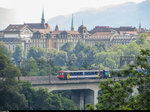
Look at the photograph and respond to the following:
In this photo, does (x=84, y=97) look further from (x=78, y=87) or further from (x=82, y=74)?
(x=82, y=74)

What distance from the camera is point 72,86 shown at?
9619cm

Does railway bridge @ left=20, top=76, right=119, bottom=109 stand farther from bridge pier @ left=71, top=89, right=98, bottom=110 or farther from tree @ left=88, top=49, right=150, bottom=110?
tree @ left=88, top=49, right=150, bottom=110

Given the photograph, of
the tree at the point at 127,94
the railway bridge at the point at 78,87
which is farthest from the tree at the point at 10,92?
the tree at the point at 127,94

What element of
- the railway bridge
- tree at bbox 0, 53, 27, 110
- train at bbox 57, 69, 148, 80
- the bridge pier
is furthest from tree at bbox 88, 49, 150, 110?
train at bbox 57, 69, 148, 80

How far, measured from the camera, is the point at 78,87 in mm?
97062

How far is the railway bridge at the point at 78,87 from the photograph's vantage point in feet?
307

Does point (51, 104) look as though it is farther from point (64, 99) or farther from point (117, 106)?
point (117, 106)

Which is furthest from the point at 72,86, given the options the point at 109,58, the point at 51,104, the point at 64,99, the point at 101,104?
the point at 109,58

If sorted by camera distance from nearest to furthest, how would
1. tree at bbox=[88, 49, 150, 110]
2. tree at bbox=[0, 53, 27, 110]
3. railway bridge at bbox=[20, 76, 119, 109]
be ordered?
tree at bbox=[88, 49, 150, 110]
tree at bbox=[0, 53, 27, 110]
railway bridge at bbox=[20, 76, 119, 109]

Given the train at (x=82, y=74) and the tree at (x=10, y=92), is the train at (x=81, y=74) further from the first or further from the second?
the tree at (x=10, y=92)

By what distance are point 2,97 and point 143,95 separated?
40.5 meters

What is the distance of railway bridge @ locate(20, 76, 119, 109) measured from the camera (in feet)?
307

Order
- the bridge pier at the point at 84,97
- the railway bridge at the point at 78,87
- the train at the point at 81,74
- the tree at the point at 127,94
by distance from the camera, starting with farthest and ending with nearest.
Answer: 1. the train at the point at 81,74
2. the bridge pier at the point at 84,97
3. the railway bridge at the point at 78,87
4. the tree at the point at 127,94

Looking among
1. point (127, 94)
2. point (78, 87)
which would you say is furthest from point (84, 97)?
point (127, 94)
